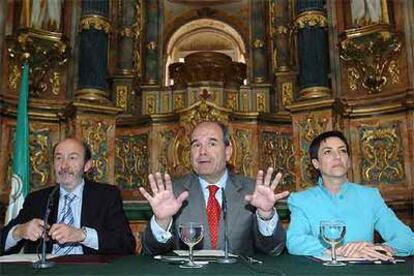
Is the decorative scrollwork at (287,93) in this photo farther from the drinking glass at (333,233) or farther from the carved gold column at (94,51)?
the drinking glass at (333,233)

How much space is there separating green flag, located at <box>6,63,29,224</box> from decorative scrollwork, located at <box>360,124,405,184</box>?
415cm

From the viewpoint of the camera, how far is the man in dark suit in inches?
104

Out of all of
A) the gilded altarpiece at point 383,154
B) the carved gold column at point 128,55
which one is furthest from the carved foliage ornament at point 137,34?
the gilded altarpiece at point 383,154

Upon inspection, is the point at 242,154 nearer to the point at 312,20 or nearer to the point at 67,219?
the point at 312,20

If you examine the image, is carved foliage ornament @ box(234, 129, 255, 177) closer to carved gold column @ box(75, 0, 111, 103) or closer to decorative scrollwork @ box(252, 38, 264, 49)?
carved gold column @ box(75, 0, 111, 103)

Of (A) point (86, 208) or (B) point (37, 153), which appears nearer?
(A) point (86, 208)

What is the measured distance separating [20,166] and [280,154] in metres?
3.37

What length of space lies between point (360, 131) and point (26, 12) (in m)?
4.68

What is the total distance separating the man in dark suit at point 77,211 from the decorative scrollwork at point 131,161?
3935 mm

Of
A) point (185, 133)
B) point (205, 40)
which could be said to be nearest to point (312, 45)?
point (185, 133)

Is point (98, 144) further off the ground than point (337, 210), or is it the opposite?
point (98, 144)

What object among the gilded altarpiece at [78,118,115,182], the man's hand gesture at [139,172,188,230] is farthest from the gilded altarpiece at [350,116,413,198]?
the man's hand gesture at [139,172,188,230]

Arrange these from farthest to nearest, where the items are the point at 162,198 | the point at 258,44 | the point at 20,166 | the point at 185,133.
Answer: the point at 258,44
the point at 185,133
the point at 20,166
the point at 162,198

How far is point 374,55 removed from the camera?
676cm
